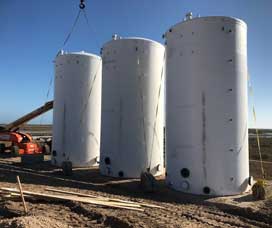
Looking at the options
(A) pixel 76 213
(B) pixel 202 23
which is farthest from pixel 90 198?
(B) pixel 202 23

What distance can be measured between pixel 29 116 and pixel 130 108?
1076cm

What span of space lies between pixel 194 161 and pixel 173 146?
0.90 meters

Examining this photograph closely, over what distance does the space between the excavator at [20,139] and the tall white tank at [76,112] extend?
4.55m

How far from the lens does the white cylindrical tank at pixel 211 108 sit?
9.67 meters

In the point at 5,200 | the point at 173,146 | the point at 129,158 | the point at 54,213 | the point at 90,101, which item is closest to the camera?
the point at 54,213

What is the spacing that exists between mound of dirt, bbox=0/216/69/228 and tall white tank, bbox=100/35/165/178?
21.1 ft

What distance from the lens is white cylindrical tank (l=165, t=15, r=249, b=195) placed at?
967 centimetres

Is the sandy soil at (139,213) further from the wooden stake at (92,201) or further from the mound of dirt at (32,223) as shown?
the wooden stake at (92,201)

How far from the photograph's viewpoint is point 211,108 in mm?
9703

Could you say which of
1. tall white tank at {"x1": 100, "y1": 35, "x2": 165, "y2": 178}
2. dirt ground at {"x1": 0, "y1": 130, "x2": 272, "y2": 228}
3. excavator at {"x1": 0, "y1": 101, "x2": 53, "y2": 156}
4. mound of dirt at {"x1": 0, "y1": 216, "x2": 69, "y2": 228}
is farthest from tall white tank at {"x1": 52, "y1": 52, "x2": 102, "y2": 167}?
mound of dirt at {"x1": 0, "y1": 216, "x2": 69, "y2": 228}

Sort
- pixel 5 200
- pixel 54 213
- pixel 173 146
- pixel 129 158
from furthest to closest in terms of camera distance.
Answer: pixel 129 158
pixel 173 146
pixel 5 200
pixel 54 213

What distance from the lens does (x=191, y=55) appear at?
10070 mm

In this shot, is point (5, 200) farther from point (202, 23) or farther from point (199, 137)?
point (202, 23)

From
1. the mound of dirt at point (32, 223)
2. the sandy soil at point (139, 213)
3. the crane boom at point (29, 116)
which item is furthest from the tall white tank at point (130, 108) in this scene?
the crane boom at point (29, 116)
